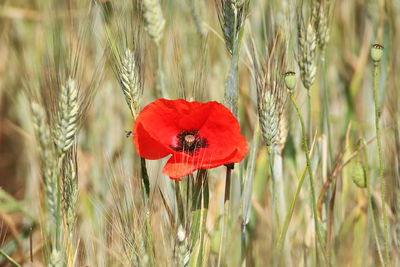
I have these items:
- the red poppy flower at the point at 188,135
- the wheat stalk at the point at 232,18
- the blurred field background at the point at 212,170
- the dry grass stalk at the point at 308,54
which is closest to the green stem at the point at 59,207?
the blurred field background at the point at 212,170

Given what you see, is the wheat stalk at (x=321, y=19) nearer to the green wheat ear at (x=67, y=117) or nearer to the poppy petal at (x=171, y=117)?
the poppy petal at (x=171, y=117)

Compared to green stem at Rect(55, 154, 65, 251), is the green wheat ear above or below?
above

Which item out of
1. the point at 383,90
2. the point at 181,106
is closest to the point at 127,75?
the point at 181,106

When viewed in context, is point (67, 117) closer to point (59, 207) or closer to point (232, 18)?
point (59, 207)

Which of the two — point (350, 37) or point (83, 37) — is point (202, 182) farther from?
point (350, 37)

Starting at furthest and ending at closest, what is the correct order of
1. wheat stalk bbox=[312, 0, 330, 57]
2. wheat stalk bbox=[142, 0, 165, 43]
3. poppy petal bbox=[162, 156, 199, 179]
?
wheat stalk bbox=[142, 0, 165, 43] → wheat stalk bbox=[312, 0, 330, 57] → poppy petal bbox=[162, 156, 199, 179]

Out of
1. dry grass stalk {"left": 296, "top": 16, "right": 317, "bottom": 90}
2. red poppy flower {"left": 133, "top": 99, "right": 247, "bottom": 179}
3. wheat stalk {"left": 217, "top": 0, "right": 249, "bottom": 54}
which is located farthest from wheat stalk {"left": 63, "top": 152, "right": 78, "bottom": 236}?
dry grass stalk {"left": 296, "top": 16, "right": 317, "bottom": 90}

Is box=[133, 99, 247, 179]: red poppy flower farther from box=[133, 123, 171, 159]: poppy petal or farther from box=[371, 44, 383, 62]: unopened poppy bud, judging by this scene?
box=[371, 44, 383, 62]: unopened poppy bud
